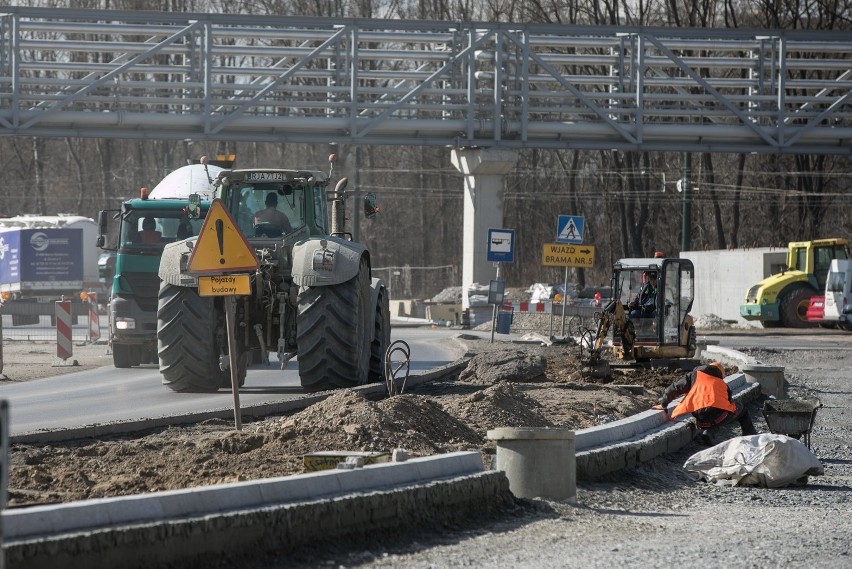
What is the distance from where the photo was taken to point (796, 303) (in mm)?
45344

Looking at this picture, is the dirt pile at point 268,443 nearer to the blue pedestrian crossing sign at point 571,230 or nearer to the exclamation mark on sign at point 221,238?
the exclamation mark on sign at point 221,238

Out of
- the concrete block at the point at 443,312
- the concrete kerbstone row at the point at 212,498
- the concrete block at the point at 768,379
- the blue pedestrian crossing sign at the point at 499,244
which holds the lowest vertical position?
the concrete block at the point at 443,312

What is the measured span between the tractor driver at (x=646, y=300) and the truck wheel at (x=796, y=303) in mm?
20714

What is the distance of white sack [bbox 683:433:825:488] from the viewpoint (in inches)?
494

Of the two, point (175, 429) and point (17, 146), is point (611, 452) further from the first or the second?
point (17, 146)

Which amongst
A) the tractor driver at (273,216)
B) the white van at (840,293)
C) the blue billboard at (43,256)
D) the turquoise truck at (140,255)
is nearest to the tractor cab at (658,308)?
the turquoise truck at (140,255)

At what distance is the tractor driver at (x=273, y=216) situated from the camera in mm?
18875

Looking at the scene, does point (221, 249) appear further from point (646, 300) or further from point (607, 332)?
point (646, 300)

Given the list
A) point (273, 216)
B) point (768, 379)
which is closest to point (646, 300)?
point (768, 379)

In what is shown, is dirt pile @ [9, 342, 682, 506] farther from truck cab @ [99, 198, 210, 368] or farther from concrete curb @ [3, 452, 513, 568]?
truck cab @ [99, 198, 210, 368]

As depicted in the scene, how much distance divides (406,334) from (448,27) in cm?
902

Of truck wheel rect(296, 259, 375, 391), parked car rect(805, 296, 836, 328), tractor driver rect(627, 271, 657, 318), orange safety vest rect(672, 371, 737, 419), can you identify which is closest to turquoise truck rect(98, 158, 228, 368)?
truck wheel rect(296, 259, 375, 391)

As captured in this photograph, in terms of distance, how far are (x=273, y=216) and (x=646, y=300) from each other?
9168 mm

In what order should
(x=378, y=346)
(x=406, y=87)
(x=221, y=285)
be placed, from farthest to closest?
(x=406, y=87)
(x=378, y=346)
(x=221, y=285)
